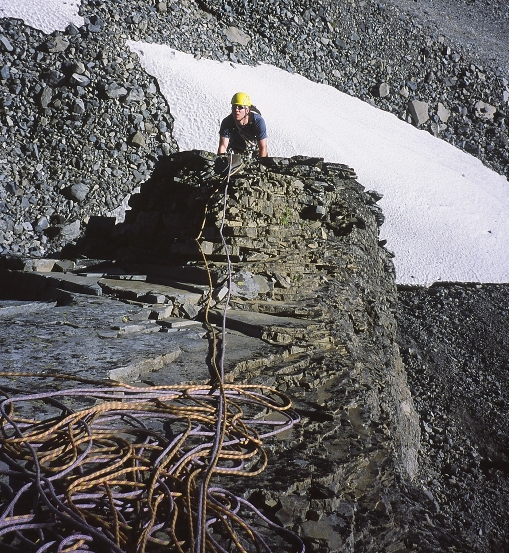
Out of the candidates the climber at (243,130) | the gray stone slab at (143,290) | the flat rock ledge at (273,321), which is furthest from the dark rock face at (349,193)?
the climber at (243,130)

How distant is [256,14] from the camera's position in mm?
16859

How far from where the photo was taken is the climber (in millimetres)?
8289

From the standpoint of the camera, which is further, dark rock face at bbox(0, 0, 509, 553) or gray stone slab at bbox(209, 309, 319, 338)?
gray stone slab at bbox(209, 309, 319, 338)

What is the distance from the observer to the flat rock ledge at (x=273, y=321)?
2730 mm

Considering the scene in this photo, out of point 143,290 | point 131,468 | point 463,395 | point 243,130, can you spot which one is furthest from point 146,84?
point 131,468

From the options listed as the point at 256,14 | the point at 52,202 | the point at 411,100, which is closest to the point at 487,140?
the point at 411,100

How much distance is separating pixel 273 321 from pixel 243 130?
15.4 ft

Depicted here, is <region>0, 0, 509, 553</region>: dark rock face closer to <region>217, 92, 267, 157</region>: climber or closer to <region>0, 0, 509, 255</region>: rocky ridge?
<region>0, 0, 509, 255</region>: rocky ridge

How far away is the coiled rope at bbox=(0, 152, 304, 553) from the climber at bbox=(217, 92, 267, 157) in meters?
5.67

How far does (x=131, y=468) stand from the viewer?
7.84 ft

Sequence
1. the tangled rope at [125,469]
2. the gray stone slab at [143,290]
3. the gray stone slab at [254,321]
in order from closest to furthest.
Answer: the tangled rope at [125,469]
the gray stone slab at [254,321]
the gray stone slab at [143,290]

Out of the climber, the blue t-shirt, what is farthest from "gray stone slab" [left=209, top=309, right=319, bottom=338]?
the blue t-shirt

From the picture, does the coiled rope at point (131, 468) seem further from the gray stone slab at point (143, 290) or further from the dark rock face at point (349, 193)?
the gray stone slab at point (143, 290)

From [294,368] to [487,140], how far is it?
16.0 metres
